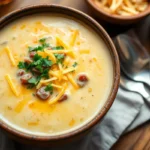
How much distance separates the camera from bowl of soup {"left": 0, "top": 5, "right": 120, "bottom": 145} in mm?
1416

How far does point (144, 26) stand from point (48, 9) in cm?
46

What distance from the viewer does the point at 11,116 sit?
142cm

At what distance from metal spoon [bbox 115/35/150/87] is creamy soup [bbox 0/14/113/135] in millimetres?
209

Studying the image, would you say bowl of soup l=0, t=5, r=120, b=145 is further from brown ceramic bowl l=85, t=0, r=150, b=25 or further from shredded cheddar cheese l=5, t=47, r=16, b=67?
brown ceramic bowl l=85, t=0, r=150, b=25

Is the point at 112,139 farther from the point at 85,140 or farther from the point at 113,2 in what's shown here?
the point at 113,2

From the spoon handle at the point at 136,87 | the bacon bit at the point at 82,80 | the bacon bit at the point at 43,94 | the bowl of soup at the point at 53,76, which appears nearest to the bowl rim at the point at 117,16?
the bowl of soup at the point at 53,76

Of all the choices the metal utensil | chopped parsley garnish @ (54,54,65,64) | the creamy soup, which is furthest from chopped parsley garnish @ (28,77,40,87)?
the metal utensil

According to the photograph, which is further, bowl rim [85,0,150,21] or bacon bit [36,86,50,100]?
bowl rim [85,0,150,21]

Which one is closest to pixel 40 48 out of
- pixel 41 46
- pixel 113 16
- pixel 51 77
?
pixel 41 46

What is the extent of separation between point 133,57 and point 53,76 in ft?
Result: 1.48

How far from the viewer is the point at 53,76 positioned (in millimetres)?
1455

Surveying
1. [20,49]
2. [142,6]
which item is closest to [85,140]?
[20,49]

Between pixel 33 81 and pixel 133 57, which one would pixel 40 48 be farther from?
pixel 133 57

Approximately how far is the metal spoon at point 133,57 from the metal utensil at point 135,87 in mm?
26
